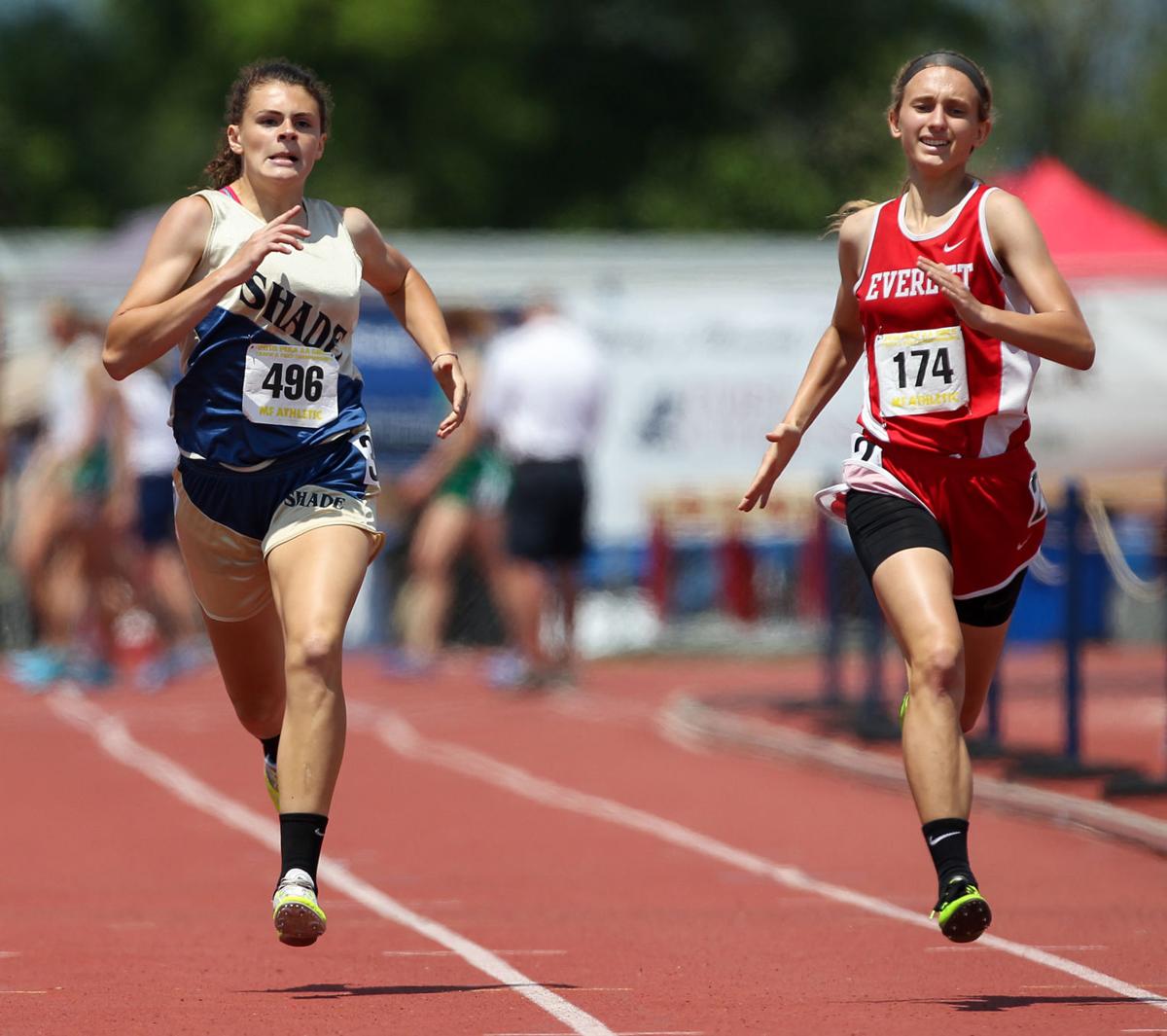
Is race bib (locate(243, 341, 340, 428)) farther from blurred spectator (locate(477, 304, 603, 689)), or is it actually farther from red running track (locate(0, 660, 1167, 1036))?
blurred spectator (locate(477, 304, 603, 689))

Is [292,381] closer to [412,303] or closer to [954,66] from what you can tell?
[412,303]

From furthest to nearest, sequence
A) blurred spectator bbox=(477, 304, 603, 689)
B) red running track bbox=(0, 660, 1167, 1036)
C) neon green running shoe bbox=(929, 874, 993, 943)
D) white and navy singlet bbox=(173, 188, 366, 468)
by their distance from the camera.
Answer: blurred spectator bbox=(477, 304, 603, 689)
white and navy singlet bbox=(173, 188, 366, 468)
red running track bbox=(0, 660, 1167, 1036)
neon green running shoe bbox=(929, 874, 993, 943)

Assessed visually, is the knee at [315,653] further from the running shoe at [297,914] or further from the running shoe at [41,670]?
the running shoe at [41,670]

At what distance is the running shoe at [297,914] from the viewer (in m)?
6.03

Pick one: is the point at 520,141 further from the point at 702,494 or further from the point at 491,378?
the point at 491,378

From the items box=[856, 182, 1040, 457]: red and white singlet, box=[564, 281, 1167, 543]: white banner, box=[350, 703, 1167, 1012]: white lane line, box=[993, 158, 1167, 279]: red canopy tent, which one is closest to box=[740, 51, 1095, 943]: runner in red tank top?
box=[856, 182, 1040, 457]: red and white singlet

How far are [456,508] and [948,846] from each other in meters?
10.8

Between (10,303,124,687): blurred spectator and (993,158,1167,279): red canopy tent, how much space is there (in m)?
5.90

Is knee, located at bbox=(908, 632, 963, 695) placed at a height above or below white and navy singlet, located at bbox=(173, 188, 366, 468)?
below

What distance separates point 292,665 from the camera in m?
6.36

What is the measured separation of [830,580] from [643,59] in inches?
1431

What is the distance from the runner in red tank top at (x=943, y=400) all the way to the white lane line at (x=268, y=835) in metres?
1.08

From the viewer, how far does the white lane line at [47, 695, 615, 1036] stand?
615 centimetres

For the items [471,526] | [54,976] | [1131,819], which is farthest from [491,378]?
[54,976]
